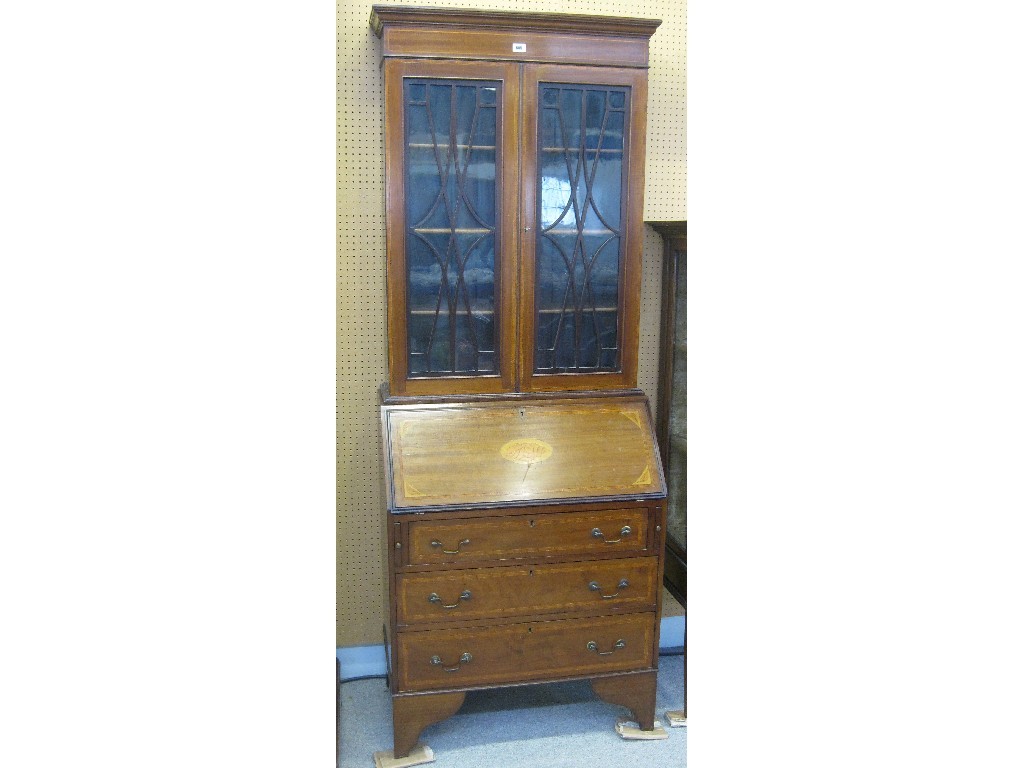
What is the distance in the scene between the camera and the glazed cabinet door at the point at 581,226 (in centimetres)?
236

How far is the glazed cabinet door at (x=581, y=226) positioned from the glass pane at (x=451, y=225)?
10 centimetres

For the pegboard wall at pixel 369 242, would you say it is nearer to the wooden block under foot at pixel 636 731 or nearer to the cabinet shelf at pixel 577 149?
the cabinet shelf at pixel 577 149

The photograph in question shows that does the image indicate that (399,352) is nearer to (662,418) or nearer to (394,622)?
(394,622)

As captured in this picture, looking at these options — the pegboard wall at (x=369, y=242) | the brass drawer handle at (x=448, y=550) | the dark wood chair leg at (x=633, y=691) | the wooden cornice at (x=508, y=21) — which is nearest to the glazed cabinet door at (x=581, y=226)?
the wooden cornice at (x=508, y=21)

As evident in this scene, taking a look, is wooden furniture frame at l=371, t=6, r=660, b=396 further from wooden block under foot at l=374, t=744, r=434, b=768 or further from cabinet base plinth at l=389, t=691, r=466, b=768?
wooden block under foot at l=374, t=744, r=434, b=768

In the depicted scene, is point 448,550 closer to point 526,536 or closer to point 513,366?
point 526,536

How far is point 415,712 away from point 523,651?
34 cm

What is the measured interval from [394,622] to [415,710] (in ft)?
0.89

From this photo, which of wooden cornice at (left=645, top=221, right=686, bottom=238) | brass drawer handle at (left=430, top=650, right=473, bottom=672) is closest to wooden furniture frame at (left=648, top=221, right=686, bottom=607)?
wooden cornice at (left=645, top=221, right=686, bottom=238)

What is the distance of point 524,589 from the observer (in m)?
2.31

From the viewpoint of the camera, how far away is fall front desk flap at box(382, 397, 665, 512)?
7.39ft

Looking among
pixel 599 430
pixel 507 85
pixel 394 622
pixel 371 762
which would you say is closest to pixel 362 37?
pixel 507 85

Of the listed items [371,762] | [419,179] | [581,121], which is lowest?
[371,762]

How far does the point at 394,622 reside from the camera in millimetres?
2262
